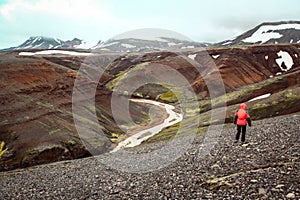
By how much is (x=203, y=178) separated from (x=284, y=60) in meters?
126

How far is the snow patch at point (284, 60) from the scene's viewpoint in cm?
12694

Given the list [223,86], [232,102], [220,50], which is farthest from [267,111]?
[220,50]

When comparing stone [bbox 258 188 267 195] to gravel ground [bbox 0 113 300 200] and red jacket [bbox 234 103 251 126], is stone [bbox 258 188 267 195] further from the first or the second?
red jacket [bbox 234 103 251 126]

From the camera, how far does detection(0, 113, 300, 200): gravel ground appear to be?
48.4 ft

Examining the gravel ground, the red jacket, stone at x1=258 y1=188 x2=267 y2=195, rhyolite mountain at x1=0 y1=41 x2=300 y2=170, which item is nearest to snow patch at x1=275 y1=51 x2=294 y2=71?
rhyolite mountain at x1=0 y1=41 x2=300 y2=170

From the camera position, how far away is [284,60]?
131000 millimetres

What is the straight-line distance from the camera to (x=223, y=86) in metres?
102

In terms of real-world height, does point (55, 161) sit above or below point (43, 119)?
below

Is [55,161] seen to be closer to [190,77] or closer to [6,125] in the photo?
[6,125]

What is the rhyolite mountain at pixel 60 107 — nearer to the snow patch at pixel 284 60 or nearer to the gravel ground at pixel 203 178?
the gravel ground at pixel 203 178

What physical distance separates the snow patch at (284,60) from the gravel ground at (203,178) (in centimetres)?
10717

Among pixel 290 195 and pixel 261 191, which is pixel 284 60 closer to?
pixel 261 191

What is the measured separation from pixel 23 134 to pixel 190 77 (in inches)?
3833

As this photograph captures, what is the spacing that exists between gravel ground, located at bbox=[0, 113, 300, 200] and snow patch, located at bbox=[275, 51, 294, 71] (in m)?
107
